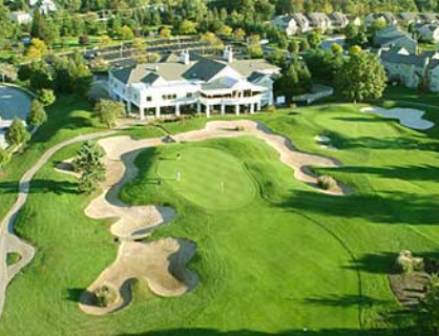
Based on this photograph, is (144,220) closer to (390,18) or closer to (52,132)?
(52,132)

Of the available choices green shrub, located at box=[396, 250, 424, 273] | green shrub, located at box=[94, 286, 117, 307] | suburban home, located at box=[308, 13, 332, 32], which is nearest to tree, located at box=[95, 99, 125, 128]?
green shrub, located at box=[94, 286, 117, 307]

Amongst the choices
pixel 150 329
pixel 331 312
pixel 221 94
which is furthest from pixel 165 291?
pixel 221 94

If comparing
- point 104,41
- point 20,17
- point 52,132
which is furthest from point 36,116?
point 20,17

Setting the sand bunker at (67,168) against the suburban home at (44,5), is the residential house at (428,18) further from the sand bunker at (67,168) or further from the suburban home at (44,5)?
the sand bunker at (67,168)

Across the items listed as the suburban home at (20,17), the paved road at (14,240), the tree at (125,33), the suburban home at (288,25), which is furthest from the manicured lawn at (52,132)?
the suburban home at (20,17)

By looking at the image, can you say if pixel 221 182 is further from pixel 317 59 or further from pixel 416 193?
pixel 317 59

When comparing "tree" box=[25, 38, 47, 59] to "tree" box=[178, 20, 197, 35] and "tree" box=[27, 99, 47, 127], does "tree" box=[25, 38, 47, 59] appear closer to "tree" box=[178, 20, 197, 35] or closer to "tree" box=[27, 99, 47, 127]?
"tree" box=[178, 20, 197, 35]
